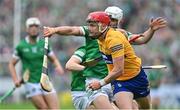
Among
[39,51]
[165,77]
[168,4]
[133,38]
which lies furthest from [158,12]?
[133,38]

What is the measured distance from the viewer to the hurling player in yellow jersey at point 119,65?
35.3 feet

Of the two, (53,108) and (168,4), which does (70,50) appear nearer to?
(168,4)

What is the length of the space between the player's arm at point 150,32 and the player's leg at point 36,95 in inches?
132

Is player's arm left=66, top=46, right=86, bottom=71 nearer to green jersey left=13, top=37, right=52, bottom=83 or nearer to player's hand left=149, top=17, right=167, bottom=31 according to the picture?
player's hand left=149, top=17, right=167, bottom=31

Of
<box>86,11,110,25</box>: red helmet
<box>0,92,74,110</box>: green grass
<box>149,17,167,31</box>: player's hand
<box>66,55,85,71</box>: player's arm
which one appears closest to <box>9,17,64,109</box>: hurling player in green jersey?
<box>66,55,85,71</box>: player's arm

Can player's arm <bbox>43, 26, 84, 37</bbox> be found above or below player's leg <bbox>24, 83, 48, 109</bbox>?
above

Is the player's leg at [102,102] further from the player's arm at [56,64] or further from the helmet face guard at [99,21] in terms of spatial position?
the player's arm at [56,64]

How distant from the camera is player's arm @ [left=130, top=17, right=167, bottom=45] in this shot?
11.8 m

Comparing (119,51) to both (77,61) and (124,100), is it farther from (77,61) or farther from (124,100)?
(77,61)

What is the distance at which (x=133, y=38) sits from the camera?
12102 millimetres

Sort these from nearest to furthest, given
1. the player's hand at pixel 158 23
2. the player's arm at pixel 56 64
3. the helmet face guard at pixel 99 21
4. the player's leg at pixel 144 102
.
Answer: the helmet face guard at pixel 99 21
the player's hand at pixel 158 23
the player's leg at pixel 144 102
the player's arm at pixel 56 64

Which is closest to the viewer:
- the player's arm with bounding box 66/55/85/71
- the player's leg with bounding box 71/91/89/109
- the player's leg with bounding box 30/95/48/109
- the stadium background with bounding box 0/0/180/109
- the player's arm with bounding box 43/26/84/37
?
the player's arm with bounding box 43/26/84/37

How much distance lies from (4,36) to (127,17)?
4.06 metres

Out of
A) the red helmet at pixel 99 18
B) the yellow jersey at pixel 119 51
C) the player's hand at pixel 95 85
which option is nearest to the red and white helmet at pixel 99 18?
the red helmet at pixel 99 18
